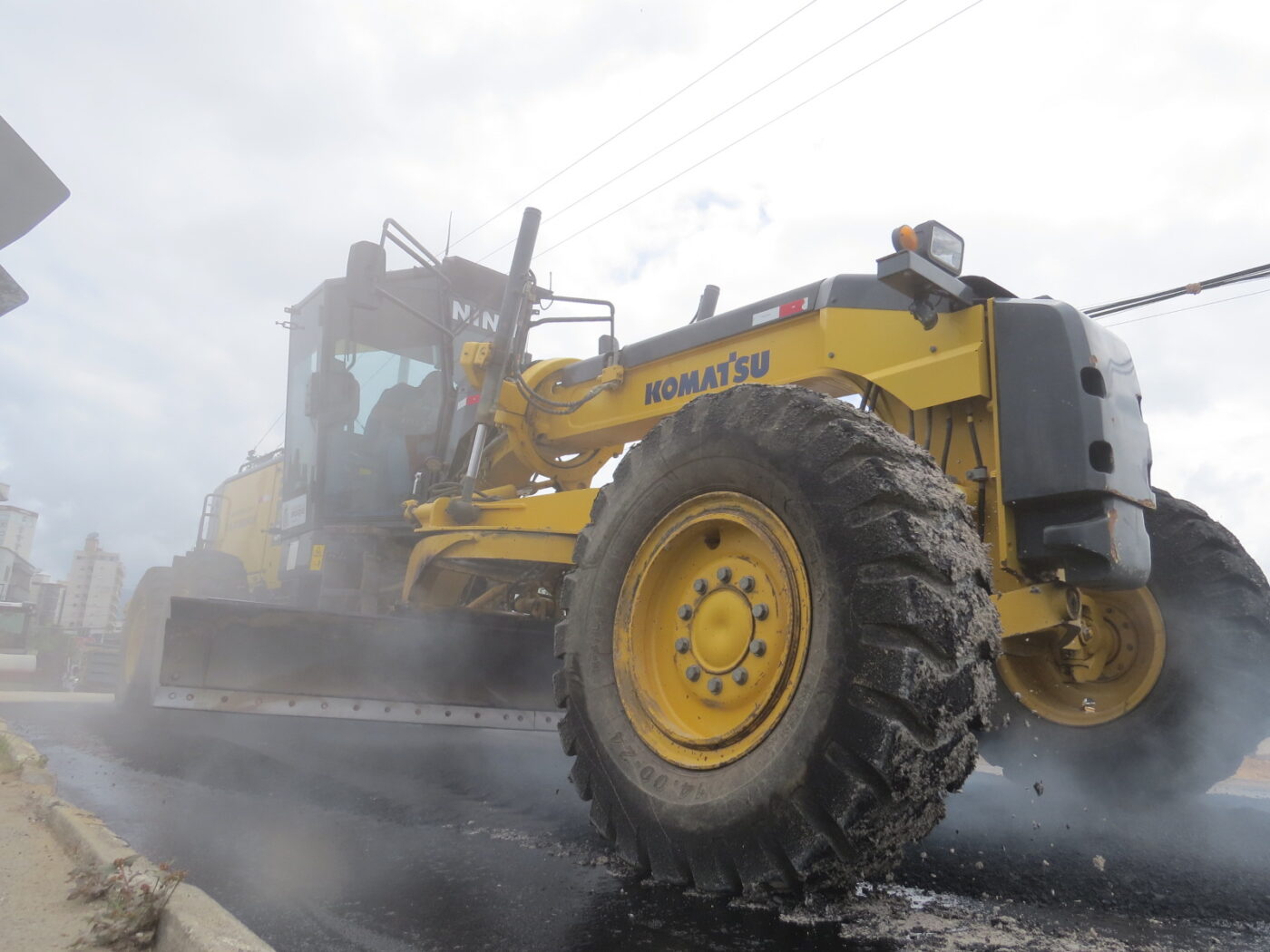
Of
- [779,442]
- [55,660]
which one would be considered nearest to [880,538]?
[779,442]

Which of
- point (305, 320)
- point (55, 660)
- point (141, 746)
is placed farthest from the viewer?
point (55, 660)

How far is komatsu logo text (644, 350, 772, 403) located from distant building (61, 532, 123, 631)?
7307cm

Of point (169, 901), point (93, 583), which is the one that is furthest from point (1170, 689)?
point (93, 583)

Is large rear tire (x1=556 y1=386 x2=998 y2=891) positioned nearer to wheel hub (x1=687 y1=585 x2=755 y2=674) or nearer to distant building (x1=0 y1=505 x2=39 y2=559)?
wheel hub (x1=687 y1=585 x2=755 y2=674)

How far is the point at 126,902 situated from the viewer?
202cm

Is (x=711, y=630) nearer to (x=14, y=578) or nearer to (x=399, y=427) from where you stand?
(x=399, y=427)

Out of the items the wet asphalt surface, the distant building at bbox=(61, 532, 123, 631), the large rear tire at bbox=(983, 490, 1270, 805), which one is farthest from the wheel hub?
the distant building at bbox=(61, 532, 123, 631)

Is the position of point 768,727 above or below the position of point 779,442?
below

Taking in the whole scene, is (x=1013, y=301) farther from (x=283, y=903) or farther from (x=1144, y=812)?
(x=283, y=903)

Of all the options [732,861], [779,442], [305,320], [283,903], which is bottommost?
[283,903]

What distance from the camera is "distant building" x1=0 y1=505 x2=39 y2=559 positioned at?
53312 millimetres

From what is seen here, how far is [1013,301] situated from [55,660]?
18874 mm

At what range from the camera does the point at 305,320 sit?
7578 millimetres

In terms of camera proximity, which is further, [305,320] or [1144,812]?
[305,320]
